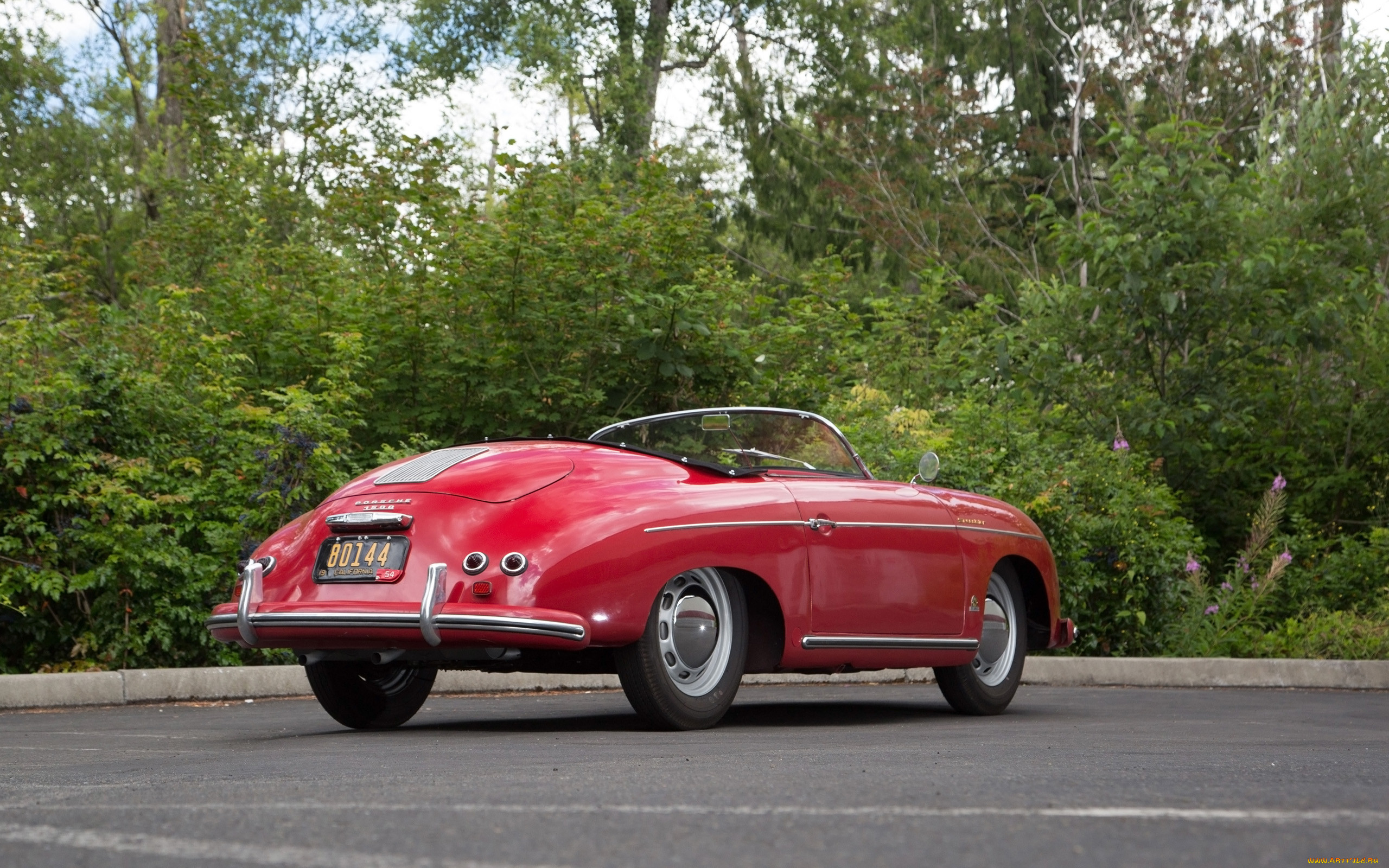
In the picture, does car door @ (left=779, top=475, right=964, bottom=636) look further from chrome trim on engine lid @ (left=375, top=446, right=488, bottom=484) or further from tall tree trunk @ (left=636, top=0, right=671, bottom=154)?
tall tree trunk @ (left=636, top=0, right=671, bottom=154)

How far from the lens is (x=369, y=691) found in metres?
7.22

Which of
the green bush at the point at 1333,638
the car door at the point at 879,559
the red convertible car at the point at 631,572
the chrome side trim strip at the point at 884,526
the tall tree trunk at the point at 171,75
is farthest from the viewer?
the tall tree trunk at the point at 171,75

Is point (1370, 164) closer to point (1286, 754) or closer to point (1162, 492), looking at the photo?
point (1162, 492)

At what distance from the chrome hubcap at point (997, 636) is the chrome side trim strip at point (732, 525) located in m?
1.61

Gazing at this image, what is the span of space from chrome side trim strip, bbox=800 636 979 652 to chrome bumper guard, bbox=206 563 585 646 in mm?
1365

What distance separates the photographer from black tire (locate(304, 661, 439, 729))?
7051 mm

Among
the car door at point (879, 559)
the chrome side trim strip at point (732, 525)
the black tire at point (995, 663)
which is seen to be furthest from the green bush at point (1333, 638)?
the chrome side trim strip at point (732, 525)

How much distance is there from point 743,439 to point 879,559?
3.02ft

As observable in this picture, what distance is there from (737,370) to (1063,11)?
657 inches

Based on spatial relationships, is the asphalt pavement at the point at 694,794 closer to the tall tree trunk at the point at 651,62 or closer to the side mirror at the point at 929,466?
the side mirror at the point at 929,466

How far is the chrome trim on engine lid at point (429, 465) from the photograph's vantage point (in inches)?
257

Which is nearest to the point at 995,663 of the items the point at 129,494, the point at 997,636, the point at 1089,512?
the point at 997,636

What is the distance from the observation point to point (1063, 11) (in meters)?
27.2

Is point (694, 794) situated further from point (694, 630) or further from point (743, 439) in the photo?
point (743, 439)
